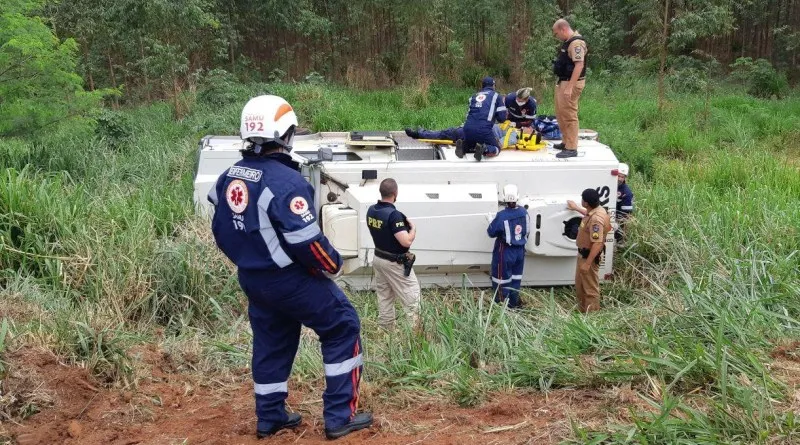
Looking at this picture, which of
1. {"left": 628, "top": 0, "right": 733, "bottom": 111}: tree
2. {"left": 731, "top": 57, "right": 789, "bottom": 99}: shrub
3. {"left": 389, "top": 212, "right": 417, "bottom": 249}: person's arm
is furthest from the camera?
{"left": 731, "top": 57, "right": 789, "bottom": 99}: shrub

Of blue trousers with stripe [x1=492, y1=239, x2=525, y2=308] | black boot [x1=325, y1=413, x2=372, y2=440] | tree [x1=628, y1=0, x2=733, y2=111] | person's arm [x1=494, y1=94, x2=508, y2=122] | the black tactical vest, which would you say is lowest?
blue trousers with stripe [x1=492, y1=239, x2=525, y2=308]

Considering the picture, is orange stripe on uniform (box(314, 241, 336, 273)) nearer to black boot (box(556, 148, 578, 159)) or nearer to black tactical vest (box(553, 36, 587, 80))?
black boot (box(556, 148, 578, 159))

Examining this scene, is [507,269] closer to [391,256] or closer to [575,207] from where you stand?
[575,207]

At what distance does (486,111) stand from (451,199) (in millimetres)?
1220

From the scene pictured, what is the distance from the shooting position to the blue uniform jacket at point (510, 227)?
23.2ft

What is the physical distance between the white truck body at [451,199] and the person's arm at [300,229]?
11.0 feet

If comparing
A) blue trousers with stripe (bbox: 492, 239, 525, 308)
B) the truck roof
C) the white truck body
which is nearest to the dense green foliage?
the truck roof

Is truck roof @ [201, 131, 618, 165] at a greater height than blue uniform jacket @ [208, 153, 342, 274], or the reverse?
blue uniform jacket @ [208, 153, 342, 274]

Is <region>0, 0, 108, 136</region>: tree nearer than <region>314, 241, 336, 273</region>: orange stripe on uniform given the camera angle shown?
No

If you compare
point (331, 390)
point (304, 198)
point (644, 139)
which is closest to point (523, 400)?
point (331, 390)

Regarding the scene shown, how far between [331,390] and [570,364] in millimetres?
1272

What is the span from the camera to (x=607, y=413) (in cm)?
348

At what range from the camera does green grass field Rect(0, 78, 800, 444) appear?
3621mm

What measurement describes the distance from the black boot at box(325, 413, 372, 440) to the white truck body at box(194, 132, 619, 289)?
10.4 feet
